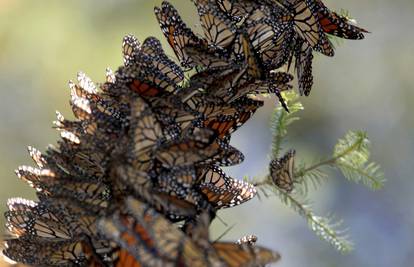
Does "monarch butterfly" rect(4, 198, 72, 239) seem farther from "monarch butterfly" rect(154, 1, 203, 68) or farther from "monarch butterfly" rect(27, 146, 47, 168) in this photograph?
"monarch butterfly" rect(154, 1, 203, 68)

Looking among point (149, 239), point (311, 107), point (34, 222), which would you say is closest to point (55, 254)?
point (34, 222)

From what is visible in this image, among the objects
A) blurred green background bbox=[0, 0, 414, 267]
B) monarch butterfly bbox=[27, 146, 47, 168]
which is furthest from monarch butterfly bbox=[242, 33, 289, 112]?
blurred green background bbox=[0, 0, 414, 267]

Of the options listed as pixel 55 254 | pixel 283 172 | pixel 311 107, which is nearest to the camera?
pixel 55 254

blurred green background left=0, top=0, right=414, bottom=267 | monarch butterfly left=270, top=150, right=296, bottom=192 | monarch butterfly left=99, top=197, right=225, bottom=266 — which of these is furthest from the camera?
blurred green background left=0, top=0, right=414, bottom=267

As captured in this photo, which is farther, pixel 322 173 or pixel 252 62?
pixel 322 173

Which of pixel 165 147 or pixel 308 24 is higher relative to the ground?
pixel 308 24

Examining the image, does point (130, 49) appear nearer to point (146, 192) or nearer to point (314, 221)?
point (146, 192)
